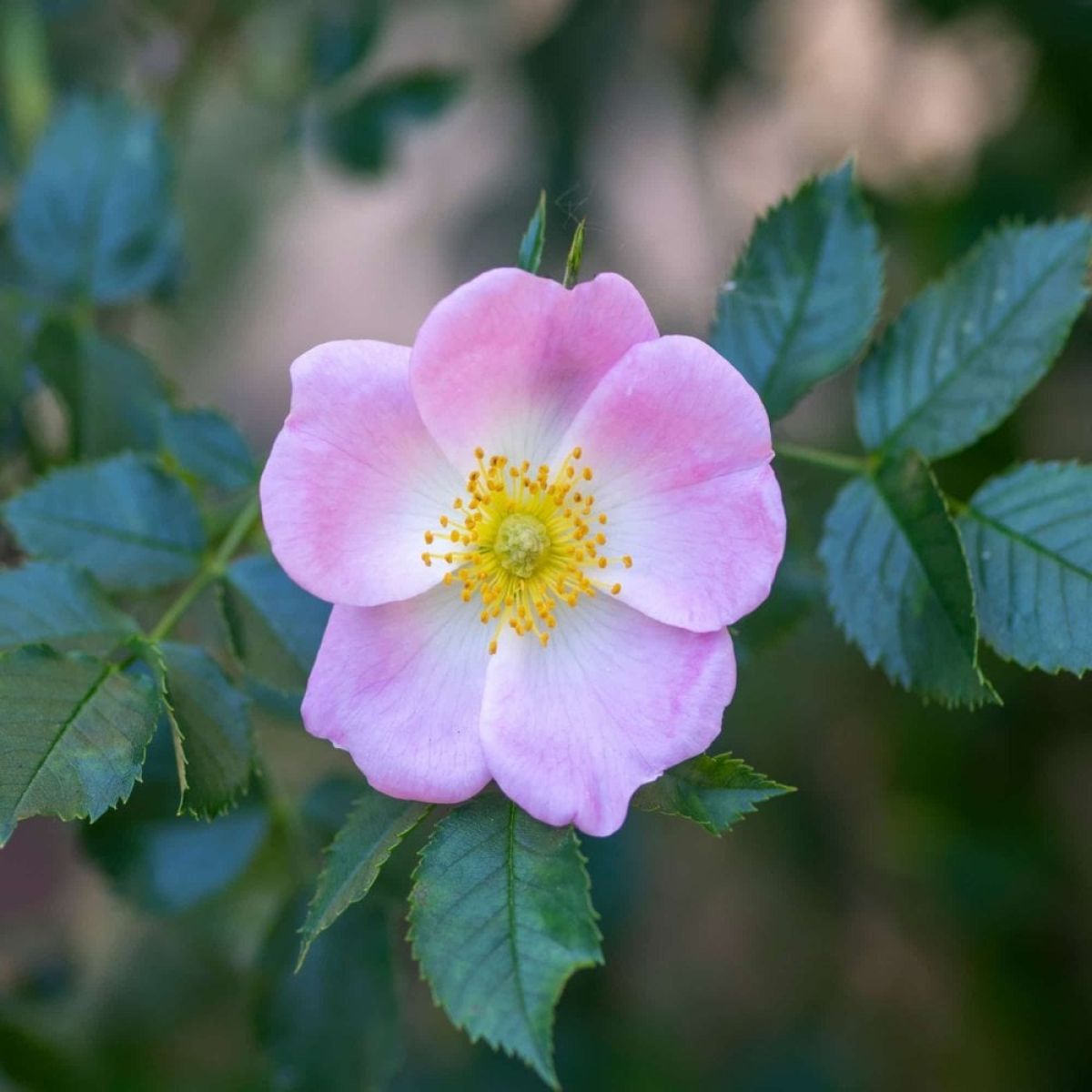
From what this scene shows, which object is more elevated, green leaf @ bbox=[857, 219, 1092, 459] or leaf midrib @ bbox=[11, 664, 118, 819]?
green leaf @ bbox=[857, 219, 1092, 459]

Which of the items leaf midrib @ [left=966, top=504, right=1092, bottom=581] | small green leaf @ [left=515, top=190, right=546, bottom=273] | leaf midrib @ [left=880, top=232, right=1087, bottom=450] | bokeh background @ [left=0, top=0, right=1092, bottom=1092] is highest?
small green leaf @ [left=515, top=190, right=546, bottom=273]

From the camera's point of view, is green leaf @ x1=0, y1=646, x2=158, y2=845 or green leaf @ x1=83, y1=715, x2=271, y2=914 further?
green leaf @ x1=83, y1=715, x2=271, y2=914

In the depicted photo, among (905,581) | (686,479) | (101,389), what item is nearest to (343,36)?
(101,389)

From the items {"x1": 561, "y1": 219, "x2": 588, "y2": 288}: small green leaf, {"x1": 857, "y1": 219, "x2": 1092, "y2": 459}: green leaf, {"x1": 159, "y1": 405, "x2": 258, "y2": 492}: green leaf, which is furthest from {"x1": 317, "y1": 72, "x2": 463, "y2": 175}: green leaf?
{"x1": 561, "y1": 219, "x2": 588, "y2": 288}: small green leaf

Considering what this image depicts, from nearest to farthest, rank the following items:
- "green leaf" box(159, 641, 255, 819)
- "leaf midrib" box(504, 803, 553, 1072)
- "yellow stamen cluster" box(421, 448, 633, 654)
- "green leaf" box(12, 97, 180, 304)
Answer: "leaf midrib" box(504, 803, 553, 1072) < "green leaf" box(159, 641, 255, 819) < "yellow stamen cluster" box(421, 448, 633, 654) < "green leaf" box(12, 97, 180, 304)

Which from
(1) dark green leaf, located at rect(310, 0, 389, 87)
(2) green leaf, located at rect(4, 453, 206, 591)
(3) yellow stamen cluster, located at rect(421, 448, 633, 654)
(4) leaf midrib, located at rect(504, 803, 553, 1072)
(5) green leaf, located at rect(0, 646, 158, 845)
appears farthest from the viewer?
(1) dark green leaf, located at rect(310, 0, 389, 87)

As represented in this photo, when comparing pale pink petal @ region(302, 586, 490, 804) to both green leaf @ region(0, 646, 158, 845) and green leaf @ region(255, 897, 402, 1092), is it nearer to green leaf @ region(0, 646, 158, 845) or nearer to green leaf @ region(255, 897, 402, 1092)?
green leaf @ region(0, 646, 158, 845)

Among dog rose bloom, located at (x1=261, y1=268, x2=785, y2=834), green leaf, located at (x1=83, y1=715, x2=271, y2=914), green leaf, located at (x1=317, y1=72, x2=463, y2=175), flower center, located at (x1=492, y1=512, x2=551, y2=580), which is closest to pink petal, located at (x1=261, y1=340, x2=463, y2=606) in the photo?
dog rose bloom, located at (x1=261, y1=268, x2=785, y2=834)
